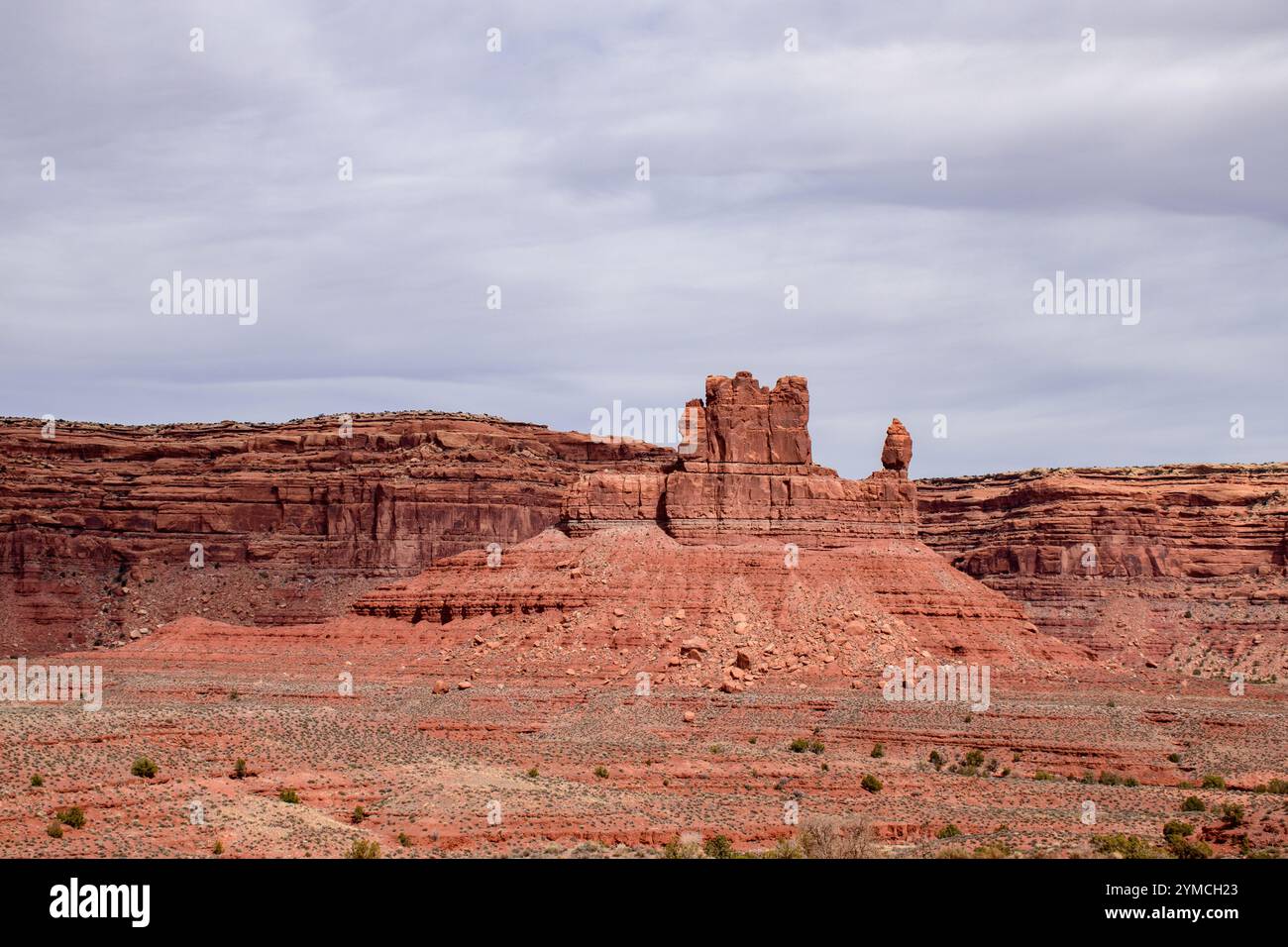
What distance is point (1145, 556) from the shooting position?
13512 centimetres

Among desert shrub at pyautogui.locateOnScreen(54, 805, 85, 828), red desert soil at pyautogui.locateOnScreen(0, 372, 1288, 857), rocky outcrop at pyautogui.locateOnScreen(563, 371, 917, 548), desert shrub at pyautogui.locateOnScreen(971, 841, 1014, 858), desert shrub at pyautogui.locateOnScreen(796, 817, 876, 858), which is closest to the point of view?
desert shrub at pyautogui.locateOnScreen(54, 805, 85, 828)

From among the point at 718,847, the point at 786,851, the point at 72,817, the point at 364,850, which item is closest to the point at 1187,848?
the point at 786,851

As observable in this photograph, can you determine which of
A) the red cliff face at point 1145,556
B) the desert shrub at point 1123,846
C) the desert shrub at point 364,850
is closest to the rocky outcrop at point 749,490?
the red cliff face at point 1145,556

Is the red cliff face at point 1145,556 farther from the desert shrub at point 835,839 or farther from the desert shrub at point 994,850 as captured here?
the desert shrub at point 835,839

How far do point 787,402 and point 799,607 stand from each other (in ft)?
38.4

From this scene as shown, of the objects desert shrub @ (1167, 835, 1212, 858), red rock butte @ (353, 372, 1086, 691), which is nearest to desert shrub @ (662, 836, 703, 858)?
desert shrub @ (1167, 835, 1212, 858)

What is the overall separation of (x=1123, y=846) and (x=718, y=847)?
8.42 m

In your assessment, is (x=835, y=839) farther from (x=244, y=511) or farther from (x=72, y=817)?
(x=244, y=511)

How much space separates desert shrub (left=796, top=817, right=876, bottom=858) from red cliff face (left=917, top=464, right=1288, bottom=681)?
77.2m

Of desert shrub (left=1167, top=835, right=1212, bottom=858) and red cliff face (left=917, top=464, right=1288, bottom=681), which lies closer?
desert shrub (left=1167, top=835, right=1212, bottom=858)

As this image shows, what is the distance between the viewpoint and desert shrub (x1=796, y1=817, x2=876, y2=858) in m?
37.2

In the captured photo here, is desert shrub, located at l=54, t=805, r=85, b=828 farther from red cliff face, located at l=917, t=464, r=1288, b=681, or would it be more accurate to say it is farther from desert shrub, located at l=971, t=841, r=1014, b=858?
red cliff face, located at l=917, t=464, r=1288, b=681

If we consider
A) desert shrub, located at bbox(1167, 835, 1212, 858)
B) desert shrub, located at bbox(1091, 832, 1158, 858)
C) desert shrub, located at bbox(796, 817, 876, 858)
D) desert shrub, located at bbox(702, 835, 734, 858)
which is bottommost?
desert shrub, located at bbox(1091, 832, 1158, 858)
